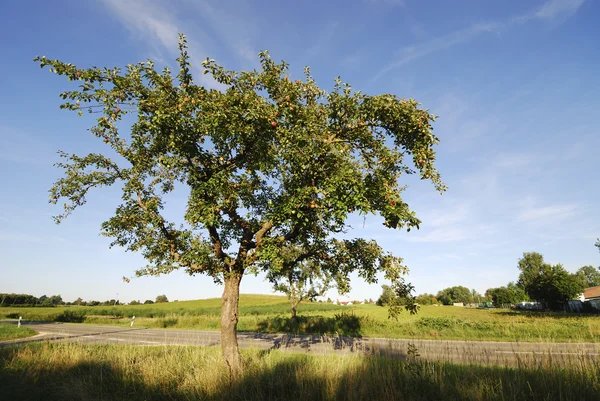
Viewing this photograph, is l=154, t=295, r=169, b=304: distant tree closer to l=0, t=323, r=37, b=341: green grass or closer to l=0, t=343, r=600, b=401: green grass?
l=0, t=323, r=37, b=341: green grass

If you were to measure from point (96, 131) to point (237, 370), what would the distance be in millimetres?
9677

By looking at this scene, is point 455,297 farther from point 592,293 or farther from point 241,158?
point 241,158

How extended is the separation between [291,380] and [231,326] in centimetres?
335

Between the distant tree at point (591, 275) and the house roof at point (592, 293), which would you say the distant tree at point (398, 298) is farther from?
the distant tree at point (591, 275)

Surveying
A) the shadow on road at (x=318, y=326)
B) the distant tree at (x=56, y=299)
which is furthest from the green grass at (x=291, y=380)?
the distant tree at (x=56, y=299)

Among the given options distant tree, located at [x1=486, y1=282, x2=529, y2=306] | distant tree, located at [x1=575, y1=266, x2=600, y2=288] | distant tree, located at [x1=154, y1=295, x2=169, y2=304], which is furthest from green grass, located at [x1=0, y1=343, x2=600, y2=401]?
distant tree, located at [x1=575, y1=266, x2=600, y2=288]

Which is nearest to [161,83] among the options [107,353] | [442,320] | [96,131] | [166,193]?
[96,131]

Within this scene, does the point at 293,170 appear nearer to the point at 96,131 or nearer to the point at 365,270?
the point at 365,270

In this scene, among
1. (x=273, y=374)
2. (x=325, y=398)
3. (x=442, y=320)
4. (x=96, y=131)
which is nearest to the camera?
(x=325, y=398)

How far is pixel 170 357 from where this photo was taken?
1115 cm

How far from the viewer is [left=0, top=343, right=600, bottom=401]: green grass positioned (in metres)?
7.05

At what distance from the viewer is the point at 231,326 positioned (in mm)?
10797

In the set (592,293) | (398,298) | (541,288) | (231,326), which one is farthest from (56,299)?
(592,293)

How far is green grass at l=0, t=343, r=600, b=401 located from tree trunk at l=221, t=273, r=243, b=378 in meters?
0.43
